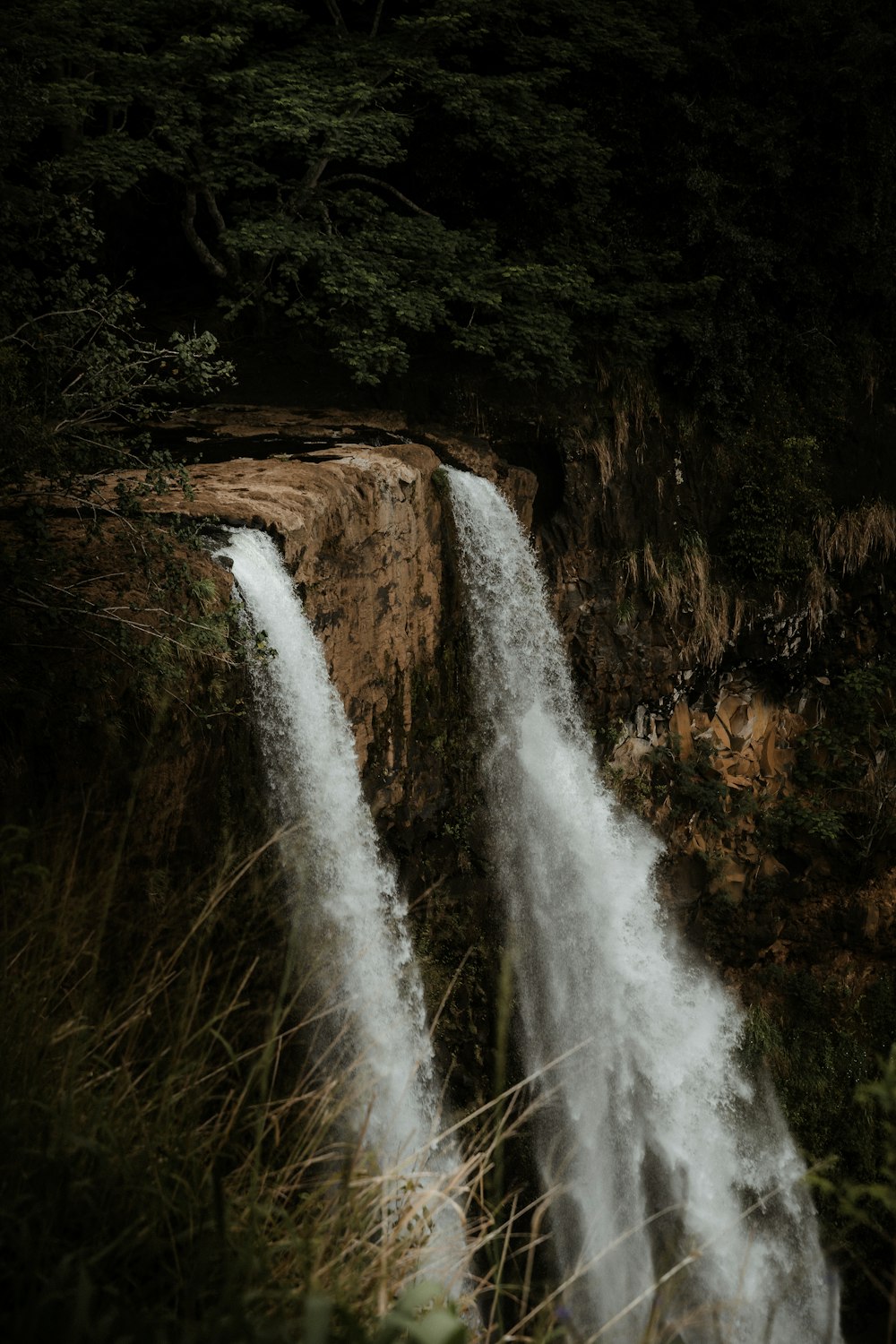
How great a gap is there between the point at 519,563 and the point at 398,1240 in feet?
21.1

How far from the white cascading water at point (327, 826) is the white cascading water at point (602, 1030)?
2.16 meters

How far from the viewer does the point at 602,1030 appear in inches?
311

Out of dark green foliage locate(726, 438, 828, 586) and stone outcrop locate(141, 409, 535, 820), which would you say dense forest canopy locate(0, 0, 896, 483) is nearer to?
dark green foliage locate(726, 438, 828, 586)

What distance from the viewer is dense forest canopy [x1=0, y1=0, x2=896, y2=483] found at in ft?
25.8

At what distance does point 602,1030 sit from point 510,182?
7846mm

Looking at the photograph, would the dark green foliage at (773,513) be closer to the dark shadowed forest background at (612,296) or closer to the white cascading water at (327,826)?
the dark shadowed forest background at (612,296)

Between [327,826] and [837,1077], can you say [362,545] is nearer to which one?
[327,826]

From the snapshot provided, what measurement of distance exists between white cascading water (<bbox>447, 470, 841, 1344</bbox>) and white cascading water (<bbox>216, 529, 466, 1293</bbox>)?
216 cm

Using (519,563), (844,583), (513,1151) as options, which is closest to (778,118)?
(844,583)

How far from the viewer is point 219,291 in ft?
31.4

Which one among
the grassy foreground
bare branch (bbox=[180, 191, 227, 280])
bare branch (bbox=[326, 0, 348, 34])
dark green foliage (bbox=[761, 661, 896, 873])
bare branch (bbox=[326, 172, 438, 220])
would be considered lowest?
dark green foliage (bbox=[761, 661, 896, 873])

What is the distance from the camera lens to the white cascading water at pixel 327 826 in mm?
4629

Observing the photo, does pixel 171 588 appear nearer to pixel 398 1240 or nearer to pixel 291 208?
pixel 398 1240

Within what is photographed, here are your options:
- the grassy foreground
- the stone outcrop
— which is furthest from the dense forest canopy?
the grassy foreground
